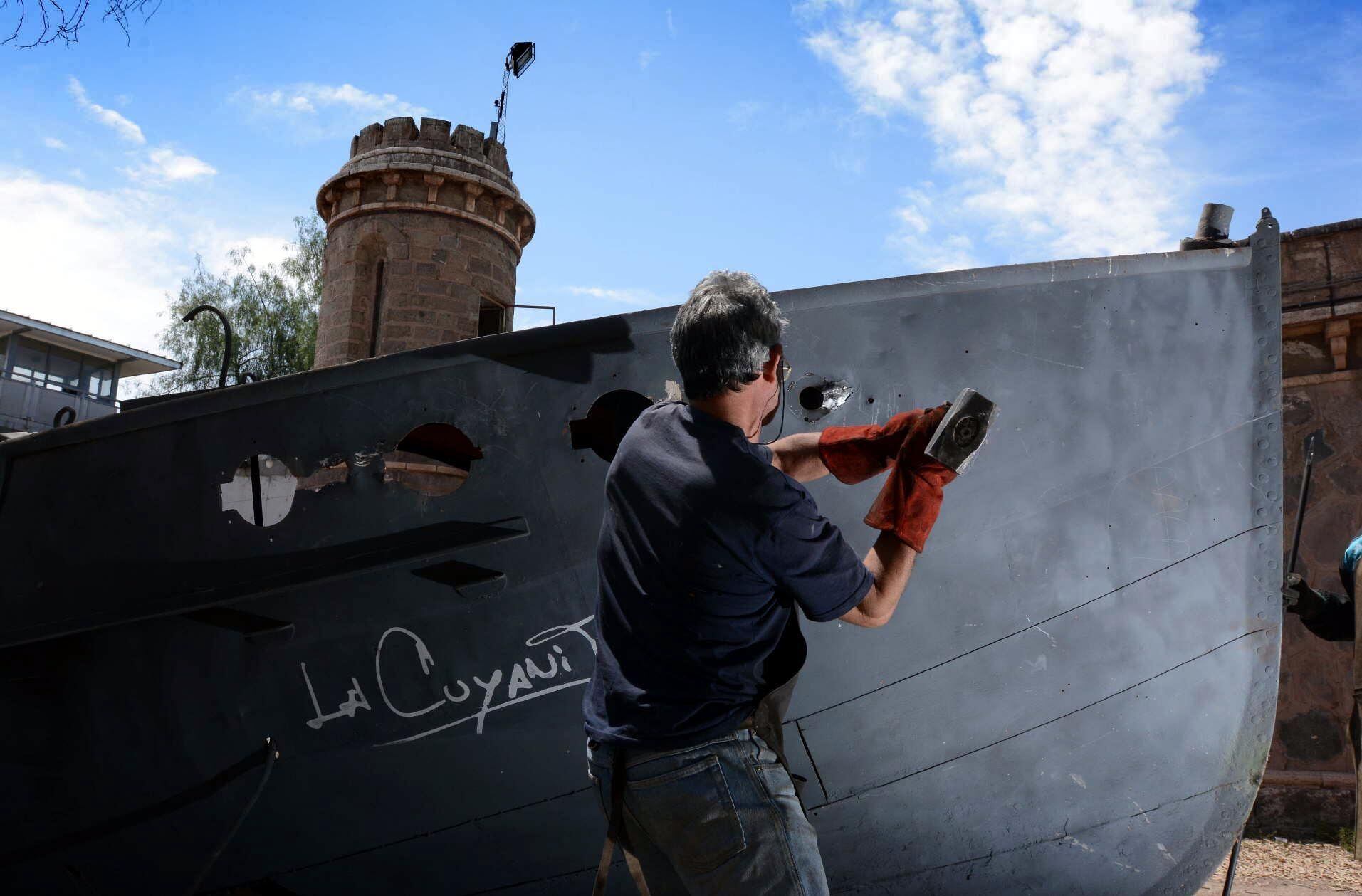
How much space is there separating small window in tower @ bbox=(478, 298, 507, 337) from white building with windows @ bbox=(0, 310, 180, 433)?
876cm

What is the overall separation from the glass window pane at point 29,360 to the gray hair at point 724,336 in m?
22.6

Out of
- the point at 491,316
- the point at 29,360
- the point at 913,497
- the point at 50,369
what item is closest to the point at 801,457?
the point at 913,497

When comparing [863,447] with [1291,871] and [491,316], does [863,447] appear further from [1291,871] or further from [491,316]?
[491,316]

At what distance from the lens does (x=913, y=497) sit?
1772mm

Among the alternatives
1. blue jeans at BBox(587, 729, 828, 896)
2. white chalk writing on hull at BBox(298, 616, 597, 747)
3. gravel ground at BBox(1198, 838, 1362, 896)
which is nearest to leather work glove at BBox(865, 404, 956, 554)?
blue jeans at BBox(587, 729, 828, 896)

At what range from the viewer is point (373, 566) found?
3.25 metres

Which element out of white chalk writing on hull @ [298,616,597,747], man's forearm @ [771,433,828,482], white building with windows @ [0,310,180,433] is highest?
white building with windows @ [0,310,180,433]

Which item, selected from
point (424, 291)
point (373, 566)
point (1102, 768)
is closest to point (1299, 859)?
point (1102, 768)

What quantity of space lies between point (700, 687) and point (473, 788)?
1.97 metres

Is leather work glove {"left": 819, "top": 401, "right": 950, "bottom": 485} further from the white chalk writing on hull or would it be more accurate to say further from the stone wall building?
the stone wall building

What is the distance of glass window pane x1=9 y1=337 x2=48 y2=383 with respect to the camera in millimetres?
19812

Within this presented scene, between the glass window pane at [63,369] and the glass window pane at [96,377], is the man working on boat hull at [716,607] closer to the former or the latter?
the glass window pane at [96,377]

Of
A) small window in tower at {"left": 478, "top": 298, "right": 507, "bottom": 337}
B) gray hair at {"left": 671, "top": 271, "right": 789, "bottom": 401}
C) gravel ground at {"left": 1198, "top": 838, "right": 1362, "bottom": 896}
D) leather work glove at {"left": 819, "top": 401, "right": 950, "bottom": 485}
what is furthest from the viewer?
small window in tower at {"left": 478, "top": 298, "right": 507, "bottom": 337}

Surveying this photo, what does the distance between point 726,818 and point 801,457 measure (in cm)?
109
